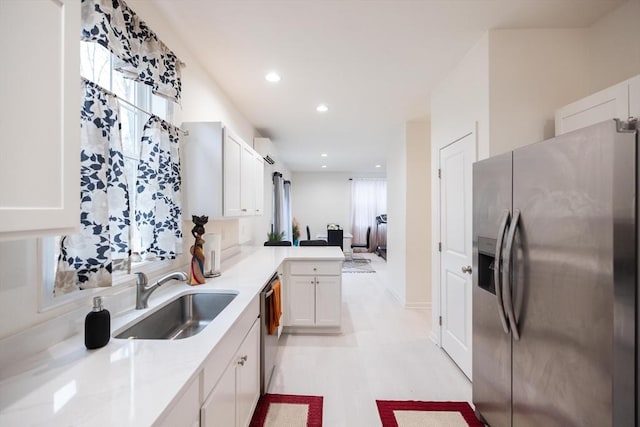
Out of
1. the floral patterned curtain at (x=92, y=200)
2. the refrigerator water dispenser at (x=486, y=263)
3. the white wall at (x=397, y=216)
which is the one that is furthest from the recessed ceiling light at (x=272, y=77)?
the refrigerator water dispenser at (x=486, y=263)

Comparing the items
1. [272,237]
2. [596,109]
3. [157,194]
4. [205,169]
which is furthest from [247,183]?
[272,237]

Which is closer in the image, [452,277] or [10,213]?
[10,213]

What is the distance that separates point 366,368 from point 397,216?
252 centimetres

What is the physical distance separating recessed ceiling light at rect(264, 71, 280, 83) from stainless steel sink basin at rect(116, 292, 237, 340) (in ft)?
6.51

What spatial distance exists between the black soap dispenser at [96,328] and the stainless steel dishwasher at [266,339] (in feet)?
3.17

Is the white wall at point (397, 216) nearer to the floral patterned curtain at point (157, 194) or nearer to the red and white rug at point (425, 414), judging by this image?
the red and white rug at point (425, 414)

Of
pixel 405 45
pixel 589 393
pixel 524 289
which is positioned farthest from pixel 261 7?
pixel 589 393

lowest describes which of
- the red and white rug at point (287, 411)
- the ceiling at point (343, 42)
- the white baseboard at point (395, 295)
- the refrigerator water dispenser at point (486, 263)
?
the red and white rug at point (287, 411)

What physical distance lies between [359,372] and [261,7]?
279 centimetres

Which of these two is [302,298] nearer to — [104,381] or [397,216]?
[397,216]

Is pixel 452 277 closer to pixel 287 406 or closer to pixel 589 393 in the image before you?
pixel 589 393

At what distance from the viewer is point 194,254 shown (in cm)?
187

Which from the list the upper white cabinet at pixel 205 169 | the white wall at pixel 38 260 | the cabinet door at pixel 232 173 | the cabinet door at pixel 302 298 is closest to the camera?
the white wall at pixel 38 260

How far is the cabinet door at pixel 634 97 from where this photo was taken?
1304 mm
